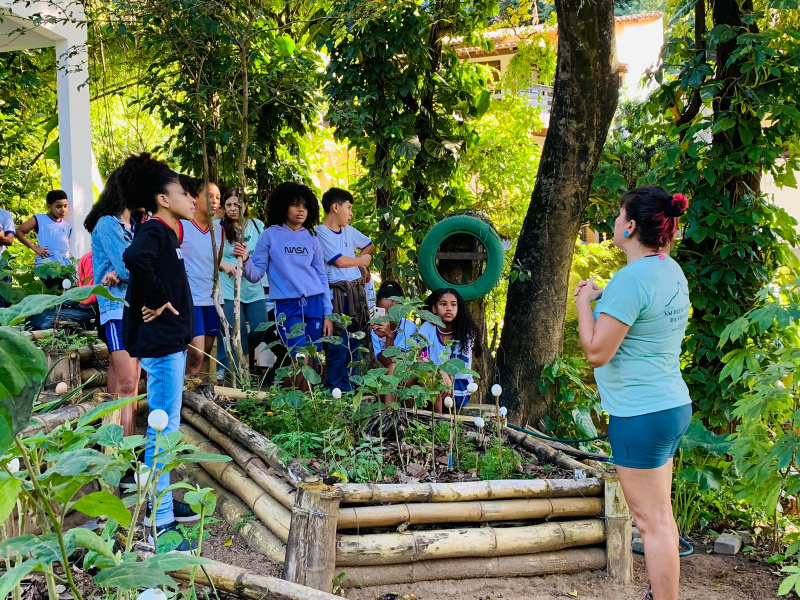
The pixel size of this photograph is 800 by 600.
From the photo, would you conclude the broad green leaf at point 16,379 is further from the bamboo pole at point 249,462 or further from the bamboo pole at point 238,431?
the bamboo pole at point 238,431

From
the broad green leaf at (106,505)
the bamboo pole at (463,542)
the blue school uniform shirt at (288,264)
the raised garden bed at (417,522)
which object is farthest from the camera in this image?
the blue school uniform shirt at (288,264)

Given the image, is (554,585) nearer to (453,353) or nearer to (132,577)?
(453,353)

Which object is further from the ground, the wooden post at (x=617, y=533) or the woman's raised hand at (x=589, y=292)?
the woman's raised hand at (x=589, y=292)

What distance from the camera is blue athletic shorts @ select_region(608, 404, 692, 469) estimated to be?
2928 millimetres

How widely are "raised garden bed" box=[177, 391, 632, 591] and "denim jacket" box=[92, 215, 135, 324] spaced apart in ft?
3.24

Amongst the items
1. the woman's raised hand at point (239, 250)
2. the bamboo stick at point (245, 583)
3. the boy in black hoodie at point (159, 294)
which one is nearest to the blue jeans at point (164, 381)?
the boy in black hoodie at point (159, 294)

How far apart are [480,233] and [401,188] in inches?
44.8

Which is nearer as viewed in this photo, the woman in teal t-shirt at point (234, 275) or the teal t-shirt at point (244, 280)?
the woman in teal t-shirt at point (234, 275)

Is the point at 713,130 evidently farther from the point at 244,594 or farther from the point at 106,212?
the point at 244,594

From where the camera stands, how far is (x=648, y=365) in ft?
9.76

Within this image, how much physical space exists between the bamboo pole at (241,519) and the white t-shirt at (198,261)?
1509 millimetres

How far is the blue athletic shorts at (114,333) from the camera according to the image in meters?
4.31

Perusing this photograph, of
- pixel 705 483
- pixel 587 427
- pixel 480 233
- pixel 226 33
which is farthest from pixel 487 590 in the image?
pixel 226 33

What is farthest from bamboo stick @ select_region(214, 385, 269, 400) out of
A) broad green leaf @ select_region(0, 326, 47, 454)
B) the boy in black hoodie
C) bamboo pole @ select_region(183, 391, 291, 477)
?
broad green leaf @ select_region(0, 326, 47, 454)
